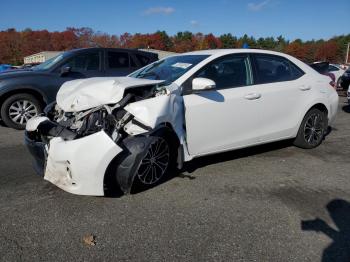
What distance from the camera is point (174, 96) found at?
394cm

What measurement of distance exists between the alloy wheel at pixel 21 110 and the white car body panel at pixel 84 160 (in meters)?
4.15

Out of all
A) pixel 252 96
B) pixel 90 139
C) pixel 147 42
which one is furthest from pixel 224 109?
pixel 147 42

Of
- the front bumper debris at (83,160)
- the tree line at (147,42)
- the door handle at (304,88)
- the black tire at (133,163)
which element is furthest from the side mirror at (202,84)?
the tree line at (147,42)

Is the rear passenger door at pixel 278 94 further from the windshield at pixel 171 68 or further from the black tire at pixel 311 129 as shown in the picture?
the windshield at pixel 171 68

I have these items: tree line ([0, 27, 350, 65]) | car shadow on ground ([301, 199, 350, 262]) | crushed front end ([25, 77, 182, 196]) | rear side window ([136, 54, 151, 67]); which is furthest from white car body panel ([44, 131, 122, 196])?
tree line ([0, 27, 350, 65])

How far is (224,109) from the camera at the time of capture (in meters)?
4.43

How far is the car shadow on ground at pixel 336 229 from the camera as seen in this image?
2.78 metres

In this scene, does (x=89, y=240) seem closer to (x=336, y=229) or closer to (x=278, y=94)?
(x=336, y=229)

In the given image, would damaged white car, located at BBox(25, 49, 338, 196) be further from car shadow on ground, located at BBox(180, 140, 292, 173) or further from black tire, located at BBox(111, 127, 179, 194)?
car shadow on ground, located at BBox(180, 140, 292, 173)

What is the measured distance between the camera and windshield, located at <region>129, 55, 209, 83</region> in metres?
4.44

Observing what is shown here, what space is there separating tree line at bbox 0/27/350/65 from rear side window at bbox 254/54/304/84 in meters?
84.1

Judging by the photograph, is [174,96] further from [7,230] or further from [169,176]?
[7,230]

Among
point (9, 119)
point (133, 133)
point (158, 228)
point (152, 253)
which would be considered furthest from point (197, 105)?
point (9, 119)

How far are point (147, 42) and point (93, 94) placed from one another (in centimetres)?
10058
